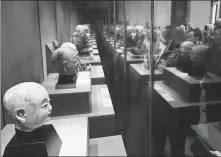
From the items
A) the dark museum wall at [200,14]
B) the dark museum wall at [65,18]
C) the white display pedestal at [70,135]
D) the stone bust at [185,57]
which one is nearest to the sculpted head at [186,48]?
the stone bust at [185,57]

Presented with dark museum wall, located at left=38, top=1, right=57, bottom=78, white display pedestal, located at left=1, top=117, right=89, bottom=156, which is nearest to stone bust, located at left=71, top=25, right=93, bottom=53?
dark museum wall, located at left=38, top=1, right=57, bottom=78

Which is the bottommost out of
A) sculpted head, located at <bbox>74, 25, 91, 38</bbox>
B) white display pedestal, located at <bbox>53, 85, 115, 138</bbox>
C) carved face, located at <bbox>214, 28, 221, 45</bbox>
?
white display pedestal, located at <bbox>53, 85, 115, 138</bbox>

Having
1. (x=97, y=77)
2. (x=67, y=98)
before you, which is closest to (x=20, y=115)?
(x=67, y=98)

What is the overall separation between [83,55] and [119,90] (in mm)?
756

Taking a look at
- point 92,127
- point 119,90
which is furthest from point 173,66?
point 119,90

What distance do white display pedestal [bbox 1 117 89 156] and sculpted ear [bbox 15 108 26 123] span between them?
0.52 feet

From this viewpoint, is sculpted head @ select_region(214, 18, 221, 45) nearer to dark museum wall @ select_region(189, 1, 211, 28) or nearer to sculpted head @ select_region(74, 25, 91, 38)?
dark museum wall @ select_region(189, 1, 211, 28)

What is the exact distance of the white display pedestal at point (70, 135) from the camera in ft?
3.35

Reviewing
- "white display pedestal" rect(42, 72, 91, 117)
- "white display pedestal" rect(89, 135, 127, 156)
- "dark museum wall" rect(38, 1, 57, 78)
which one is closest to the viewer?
"white display pedestal" rect(89, 135, 127, 156)

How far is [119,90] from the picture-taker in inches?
111

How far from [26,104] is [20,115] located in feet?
0.19

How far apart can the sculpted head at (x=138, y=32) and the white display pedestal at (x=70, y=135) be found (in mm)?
1450

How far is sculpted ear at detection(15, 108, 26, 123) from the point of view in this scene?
0.89 meters

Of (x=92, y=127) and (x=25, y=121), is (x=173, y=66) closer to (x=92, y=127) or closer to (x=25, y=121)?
(x=92, y=127)
